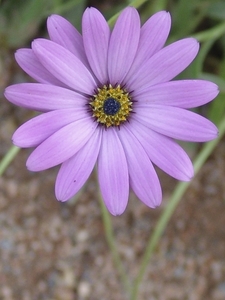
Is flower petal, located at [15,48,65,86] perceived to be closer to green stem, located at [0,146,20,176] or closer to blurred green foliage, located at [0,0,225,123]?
green stem, located at [0,146,20,176]

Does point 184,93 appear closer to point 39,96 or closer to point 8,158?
point 39,96

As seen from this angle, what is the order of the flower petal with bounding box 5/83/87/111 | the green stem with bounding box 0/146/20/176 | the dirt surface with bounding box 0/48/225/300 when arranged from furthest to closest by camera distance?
the dirt surface with bounding box 0/48/225/300, the green stem with bounding box 0/146/20/176, the flower petal with bounding box 5/83/87/111

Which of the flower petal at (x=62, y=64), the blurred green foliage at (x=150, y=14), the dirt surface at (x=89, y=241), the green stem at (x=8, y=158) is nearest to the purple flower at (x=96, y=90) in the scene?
the flower petal at (x=62, y=64)

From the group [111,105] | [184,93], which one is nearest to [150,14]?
[111,105]

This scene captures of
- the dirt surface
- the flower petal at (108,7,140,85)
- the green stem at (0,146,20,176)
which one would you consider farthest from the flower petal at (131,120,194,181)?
the dirt surface

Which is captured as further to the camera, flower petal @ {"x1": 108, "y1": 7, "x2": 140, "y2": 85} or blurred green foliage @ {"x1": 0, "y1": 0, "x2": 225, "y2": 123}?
blurred green foliage @ {"x1": 0, "y1": 0, "x2": 225, "y2": 123}
